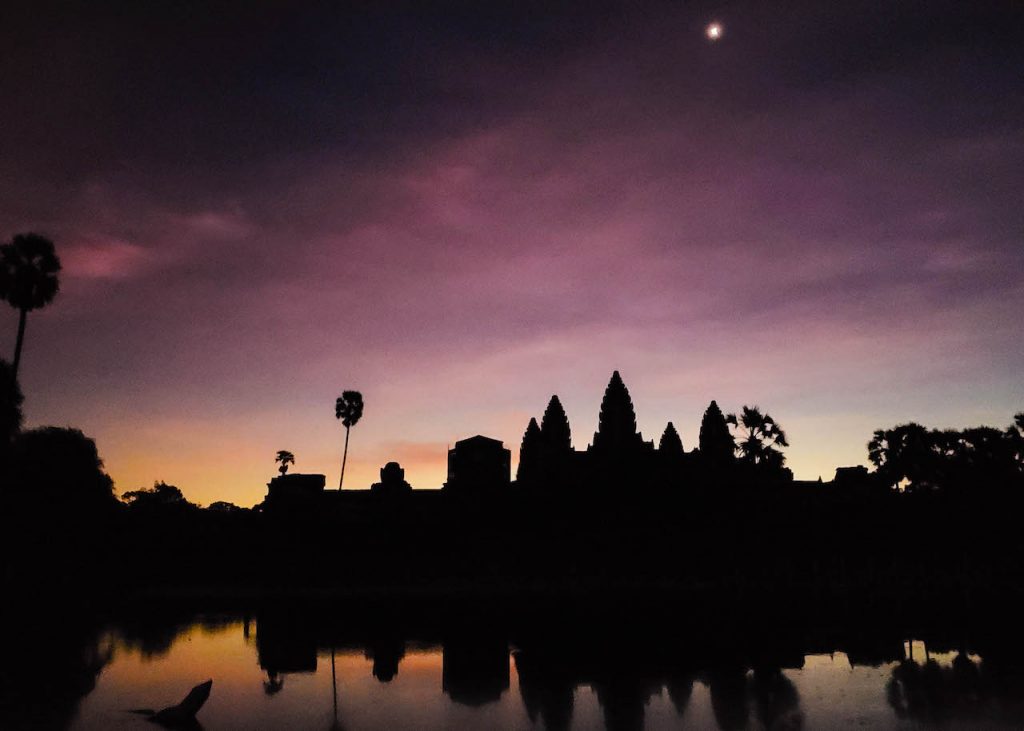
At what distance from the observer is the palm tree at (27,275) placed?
4053 cm

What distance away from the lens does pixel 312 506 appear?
2153 inches

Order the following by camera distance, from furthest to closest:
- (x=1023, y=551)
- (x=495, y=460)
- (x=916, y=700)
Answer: (x=495, y=460) → (x=1023, y=551) → (x=916, y=700)

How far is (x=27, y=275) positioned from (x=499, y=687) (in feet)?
119

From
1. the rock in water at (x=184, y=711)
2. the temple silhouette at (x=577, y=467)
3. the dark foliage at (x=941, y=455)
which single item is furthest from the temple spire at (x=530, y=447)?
the rock in water at (x=184, y=711)

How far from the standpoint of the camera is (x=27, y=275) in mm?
40938

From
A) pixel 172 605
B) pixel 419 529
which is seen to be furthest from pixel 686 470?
pixel 172 605

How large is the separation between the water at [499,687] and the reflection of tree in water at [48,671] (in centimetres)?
9

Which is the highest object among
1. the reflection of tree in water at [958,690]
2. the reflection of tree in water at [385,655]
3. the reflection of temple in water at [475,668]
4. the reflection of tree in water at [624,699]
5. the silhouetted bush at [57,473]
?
the silhouetted bush at [57,473]

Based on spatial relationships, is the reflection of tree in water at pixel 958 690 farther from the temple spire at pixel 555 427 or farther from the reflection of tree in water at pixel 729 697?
the temple spire at pixel 555 427

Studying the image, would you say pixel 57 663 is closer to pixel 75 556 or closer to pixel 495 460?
pixel 75 556

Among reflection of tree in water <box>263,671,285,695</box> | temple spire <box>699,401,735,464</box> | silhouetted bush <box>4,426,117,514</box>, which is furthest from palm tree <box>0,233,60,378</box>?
temple spire <box>699,401,735,464</box>

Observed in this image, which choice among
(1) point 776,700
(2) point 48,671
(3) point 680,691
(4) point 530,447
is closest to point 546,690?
(3) point 680,691

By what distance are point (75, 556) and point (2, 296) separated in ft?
48.6

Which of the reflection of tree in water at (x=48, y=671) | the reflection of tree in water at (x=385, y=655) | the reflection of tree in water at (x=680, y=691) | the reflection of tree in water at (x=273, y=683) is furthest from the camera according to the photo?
the reflection of tree in water at (x=385, y=655)
